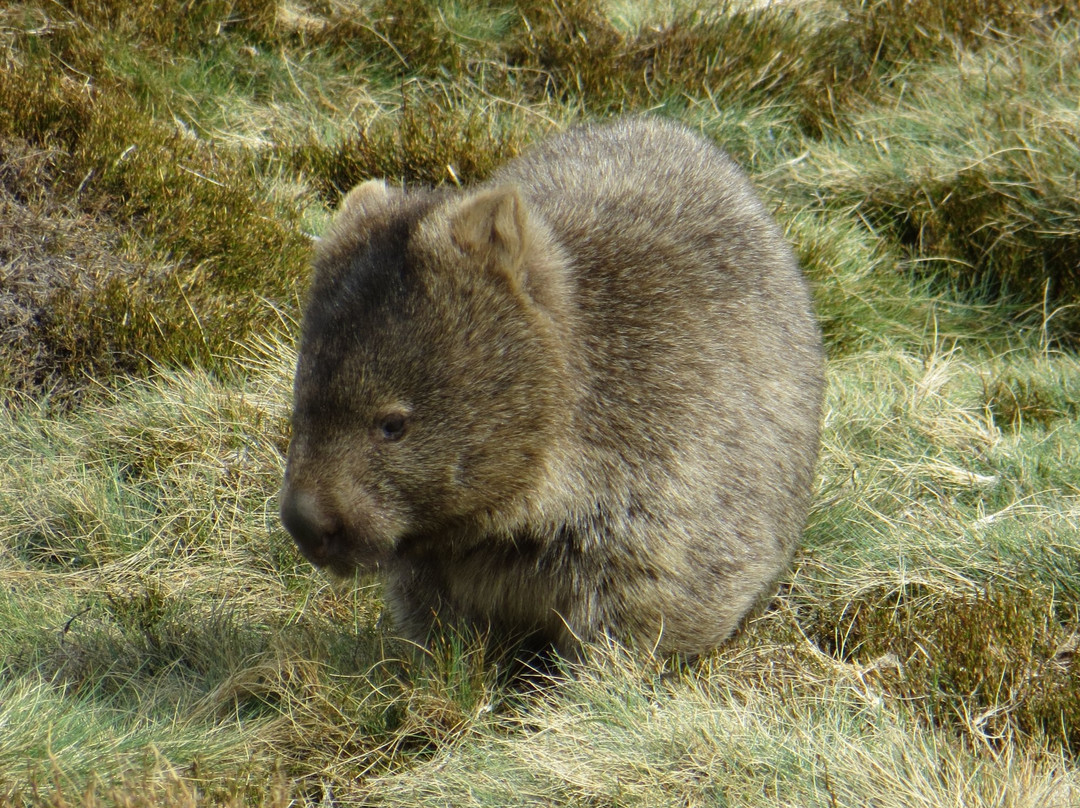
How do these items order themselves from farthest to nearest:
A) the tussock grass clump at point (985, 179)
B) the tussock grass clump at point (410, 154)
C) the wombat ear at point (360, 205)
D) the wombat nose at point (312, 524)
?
the tussock grass clump at point (410, 154)
the tussock grass clump at point (985, 179)
the wombat ear at point (360, 205)
the wombat nose at point (312, 524)

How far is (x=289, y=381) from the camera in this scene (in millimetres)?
4867

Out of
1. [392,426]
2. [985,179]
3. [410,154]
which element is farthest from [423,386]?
[985,179]

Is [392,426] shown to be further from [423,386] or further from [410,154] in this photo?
[410,154]

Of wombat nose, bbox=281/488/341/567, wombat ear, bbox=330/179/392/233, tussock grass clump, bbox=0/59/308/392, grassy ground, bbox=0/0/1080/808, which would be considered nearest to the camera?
wombat nose, bbox=281/488/341/567

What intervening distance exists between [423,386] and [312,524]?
424 mm

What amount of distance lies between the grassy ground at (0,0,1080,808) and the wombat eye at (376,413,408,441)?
759mm

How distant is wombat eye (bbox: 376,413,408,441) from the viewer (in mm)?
3129

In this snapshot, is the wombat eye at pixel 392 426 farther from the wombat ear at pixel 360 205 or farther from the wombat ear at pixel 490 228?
the wombat ear at pixel 360 205

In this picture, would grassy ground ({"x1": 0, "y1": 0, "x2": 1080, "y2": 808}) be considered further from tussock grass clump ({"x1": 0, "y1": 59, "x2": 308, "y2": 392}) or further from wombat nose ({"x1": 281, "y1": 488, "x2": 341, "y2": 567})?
wombat nose ({"x1": 281, "y1": 488, "x2": 341, "y2": 567})

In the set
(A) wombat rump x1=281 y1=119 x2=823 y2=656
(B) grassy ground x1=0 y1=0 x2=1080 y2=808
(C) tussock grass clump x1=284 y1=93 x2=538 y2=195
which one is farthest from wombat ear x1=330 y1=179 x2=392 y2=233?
(C) tussock grass clump x1=284 y1=93 x2=538 y2=195

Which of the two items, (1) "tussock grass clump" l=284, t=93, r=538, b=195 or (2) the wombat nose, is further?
(1) "tussock grass clump" l=284, t=93, r=538, b=195

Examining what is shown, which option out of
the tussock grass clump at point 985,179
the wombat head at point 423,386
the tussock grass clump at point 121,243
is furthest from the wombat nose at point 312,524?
the tussock grass clump at point 985,179

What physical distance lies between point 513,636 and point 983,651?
4.34 feet

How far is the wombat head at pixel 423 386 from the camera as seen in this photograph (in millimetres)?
3119
